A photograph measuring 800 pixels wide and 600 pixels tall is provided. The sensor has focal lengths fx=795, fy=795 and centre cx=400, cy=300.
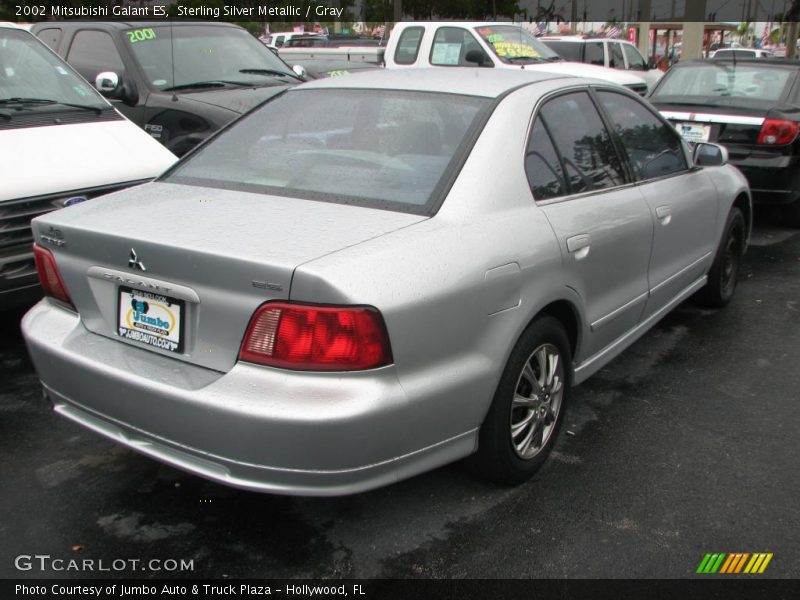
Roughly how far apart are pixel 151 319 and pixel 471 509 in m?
1.38

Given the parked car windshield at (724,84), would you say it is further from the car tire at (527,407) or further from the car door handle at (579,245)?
the car tire at (527,407)

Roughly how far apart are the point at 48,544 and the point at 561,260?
215 cm

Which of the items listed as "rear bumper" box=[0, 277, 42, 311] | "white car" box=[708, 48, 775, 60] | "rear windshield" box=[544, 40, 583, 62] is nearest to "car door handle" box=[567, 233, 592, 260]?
"rear bumper" box=[0, 277, 42, 311]

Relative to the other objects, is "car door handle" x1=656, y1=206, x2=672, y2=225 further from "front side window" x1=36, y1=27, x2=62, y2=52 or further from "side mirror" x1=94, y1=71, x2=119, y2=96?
"front side window" x1=36, y1=27, x2=62, y2=52

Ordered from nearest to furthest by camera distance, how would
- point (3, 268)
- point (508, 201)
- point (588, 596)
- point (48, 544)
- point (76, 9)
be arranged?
point (588, 596)
point (48, 544)
point (508, 201)
point (3, 268)
point (76, 9)

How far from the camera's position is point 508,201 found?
9.78ft

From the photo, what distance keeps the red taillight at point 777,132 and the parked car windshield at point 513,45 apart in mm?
5100

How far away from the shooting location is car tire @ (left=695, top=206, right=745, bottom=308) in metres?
5.16

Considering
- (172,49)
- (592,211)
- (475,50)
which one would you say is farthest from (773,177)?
(475,50)

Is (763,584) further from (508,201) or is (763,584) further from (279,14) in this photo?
(279,14)

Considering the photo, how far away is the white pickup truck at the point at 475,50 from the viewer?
1155cm

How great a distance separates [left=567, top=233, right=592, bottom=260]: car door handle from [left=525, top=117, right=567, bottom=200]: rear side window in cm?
19

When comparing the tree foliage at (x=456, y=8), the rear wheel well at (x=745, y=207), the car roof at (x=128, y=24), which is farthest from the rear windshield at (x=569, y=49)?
the tree foliage at (x=456, y=8)

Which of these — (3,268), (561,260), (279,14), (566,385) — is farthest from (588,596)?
(279,14)
